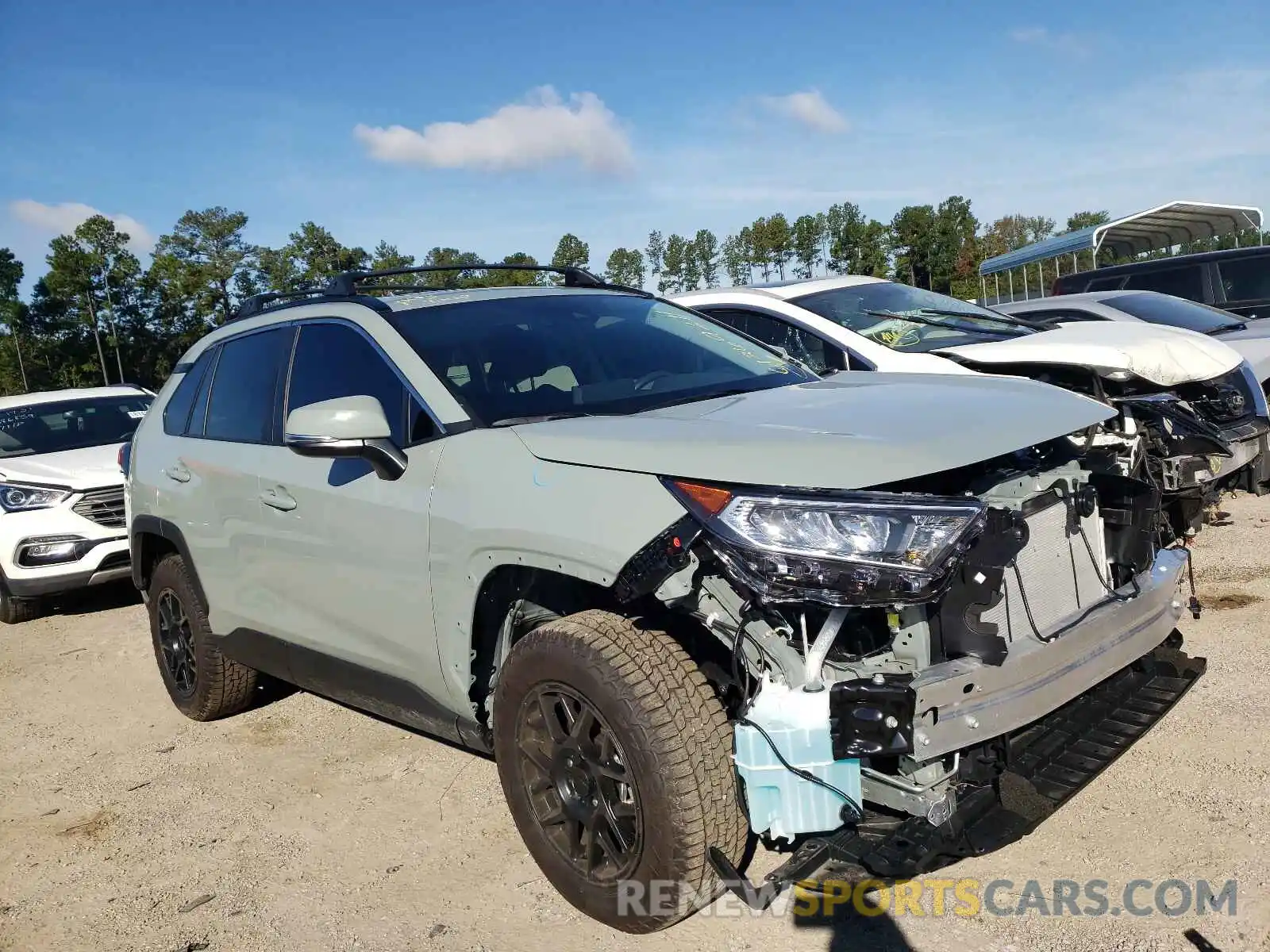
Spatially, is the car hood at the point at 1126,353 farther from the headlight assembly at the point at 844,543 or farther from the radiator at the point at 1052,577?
the headlight assembly at the point at 844,543

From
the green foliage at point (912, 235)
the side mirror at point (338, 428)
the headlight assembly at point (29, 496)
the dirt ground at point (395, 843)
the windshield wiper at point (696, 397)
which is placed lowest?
the dirt ground at point (395, 843)

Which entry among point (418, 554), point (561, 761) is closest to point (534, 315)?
point (418, 554)

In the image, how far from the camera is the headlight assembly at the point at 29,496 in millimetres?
7406

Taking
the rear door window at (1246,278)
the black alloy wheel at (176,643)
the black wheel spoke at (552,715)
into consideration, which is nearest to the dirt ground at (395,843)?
the black alloy wheel at (176,643)

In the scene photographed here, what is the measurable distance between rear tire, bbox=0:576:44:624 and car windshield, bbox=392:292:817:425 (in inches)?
223

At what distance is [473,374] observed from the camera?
10.9 ft

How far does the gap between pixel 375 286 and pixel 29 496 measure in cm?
460

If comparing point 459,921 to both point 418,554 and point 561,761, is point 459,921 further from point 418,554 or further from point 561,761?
point 418,554

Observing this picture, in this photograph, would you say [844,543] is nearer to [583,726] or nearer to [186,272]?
[583,726]

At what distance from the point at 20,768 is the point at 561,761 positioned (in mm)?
3272

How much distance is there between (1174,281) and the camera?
10984 millimetres

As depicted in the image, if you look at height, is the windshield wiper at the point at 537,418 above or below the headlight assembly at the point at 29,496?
above

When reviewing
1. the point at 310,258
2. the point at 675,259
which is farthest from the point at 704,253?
the point at 310,258

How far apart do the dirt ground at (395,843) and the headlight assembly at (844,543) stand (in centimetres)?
104
